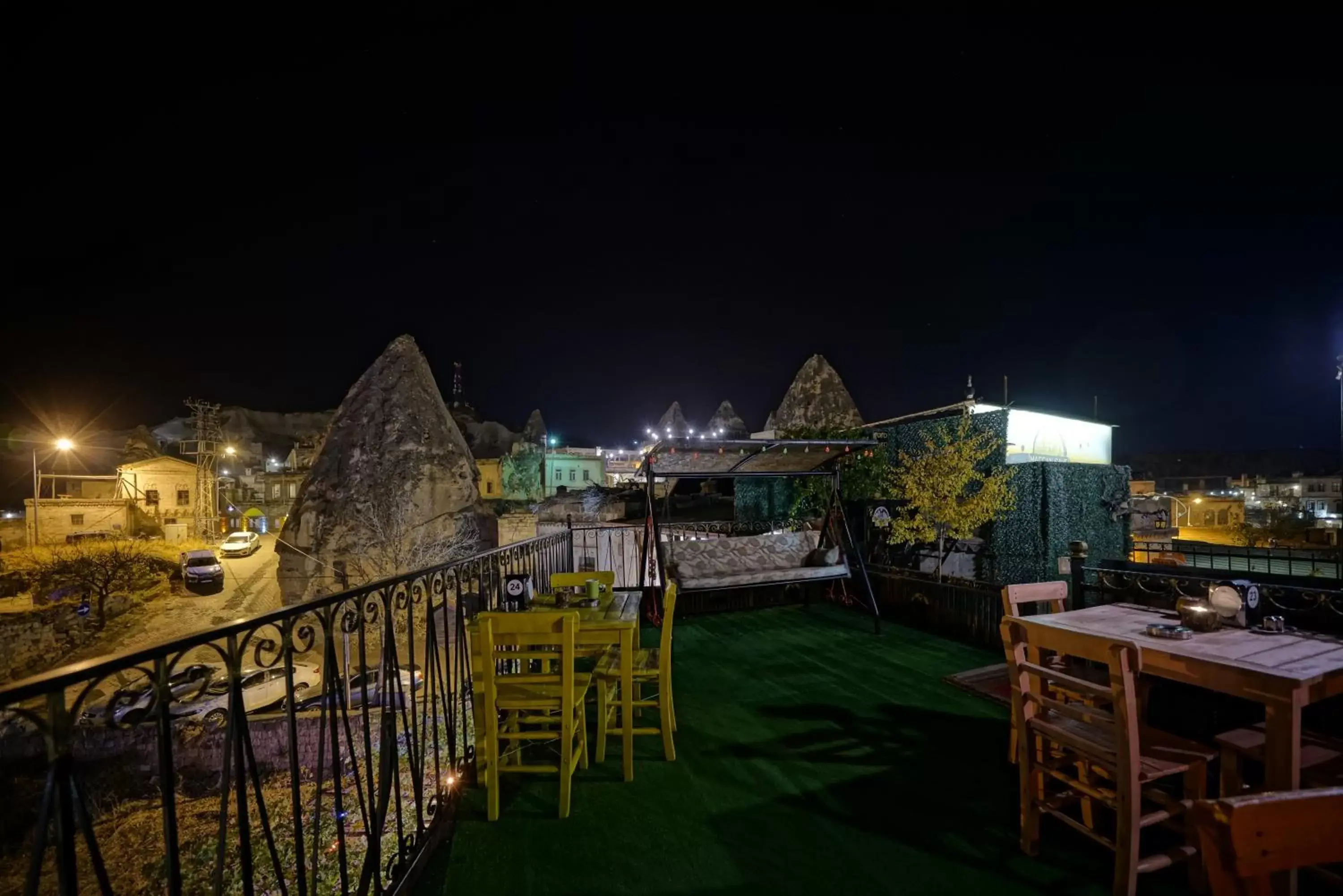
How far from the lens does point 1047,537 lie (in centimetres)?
1169

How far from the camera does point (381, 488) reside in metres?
25.4

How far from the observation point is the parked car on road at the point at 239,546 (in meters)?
30.1

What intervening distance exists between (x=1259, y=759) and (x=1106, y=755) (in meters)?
0.75

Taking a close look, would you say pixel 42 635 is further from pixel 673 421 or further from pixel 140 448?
pixel 673 421

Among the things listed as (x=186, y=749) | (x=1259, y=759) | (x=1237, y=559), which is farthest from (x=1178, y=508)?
(x=186, y=749)

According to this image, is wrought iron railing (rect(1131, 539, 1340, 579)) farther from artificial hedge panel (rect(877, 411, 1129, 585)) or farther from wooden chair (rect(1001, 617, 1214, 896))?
wooden chair (rect(1001, 617, 1214, 896))

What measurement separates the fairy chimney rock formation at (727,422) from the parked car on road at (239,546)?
2820 centimetres

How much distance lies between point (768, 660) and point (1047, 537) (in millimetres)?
9137

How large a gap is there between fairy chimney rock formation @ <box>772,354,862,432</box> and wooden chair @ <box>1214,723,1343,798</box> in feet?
83.8

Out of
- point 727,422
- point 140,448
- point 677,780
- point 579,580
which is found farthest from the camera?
point 727,422

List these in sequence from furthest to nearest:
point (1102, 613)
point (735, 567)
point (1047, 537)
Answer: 1. point (1047, 537)
2. point (735, 567)
3. point (1102, 613)

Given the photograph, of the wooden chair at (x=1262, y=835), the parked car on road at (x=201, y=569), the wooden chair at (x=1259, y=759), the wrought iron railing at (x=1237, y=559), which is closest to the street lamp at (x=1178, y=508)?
the wrought iron railing at (x=1237, y=559)

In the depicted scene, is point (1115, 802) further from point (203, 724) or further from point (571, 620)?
point (203, 724)

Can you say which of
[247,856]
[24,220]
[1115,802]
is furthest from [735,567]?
[24,220]
